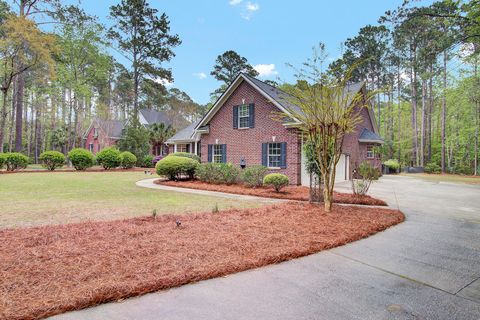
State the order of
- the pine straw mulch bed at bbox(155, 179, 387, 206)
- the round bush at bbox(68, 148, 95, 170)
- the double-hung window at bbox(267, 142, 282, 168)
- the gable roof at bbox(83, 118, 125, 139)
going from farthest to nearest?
the gable roof at bbox(83, 118, 125, 139)
the round bush at bbox(68, 148, 95, 170)
the double-hung window at bbox(267, 142, 282, 168)
the pine straw mulch bed at bbox(155, 179, 387, 206)

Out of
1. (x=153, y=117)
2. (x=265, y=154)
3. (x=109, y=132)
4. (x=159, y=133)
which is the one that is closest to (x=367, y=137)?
(x=265, y=154)

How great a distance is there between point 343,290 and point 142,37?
29.5 meters

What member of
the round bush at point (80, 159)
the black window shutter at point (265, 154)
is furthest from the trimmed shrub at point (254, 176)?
the round bush at point (80, 159)

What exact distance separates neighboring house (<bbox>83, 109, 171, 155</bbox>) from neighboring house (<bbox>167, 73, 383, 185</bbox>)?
1862cm

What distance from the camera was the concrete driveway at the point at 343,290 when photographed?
2.44m

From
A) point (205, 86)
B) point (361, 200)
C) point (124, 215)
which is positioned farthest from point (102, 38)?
point (361, 200)

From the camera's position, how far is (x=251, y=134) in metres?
14.6

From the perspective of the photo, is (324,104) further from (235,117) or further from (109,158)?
(109,158)

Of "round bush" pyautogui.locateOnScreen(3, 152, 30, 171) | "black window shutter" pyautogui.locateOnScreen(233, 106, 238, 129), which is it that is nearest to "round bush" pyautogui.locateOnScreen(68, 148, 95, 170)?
"round bush" pyautogui.locateOnScreen(3, 152, 30, 171)

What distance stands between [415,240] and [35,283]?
18.8 feet

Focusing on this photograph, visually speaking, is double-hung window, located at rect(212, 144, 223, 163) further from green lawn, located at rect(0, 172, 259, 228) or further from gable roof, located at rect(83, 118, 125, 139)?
gable roof, located at rect(83, 118, 125, 139)

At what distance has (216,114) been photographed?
1645 centimetres

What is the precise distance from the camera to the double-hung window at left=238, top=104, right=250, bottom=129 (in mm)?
14823

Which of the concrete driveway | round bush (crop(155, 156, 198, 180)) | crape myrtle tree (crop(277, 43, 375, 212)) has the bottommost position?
the concrete driveway
